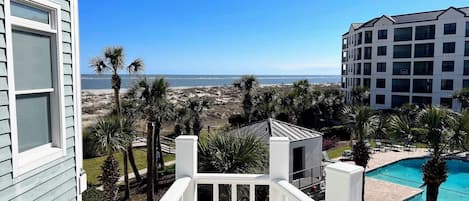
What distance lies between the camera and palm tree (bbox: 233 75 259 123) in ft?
80.5

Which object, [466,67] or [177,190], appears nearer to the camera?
[177,190]

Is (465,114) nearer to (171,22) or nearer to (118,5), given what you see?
(118,5)

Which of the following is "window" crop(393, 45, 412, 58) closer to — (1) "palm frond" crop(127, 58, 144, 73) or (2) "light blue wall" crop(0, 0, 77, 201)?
(1) "palm frond" crop(127, 58, 144, 73)

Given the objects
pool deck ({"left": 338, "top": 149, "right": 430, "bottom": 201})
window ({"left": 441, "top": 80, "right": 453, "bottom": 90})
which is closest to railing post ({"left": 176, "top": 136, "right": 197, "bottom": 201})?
pool deck ({"left": 338, "top": 149, "right": 430, "bottom": 201})

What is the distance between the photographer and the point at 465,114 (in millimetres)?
9945

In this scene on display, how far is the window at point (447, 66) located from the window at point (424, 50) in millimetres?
1454

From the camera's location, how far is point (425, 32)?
108 ft

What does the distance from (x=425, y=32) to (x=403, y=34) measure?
2.01 meters

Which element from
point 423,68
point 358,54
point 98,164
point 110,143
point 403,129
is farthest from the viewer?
point 358,54

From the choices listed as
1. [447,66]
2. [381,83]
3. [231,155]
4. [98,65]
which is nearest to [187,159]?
[231,155]

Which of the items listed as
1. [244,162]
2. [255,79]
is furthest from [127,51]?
[255,79]

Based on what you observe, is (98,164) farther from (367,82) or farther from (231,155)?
(367,82)

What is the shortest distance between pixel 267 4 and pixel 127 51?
14096mm

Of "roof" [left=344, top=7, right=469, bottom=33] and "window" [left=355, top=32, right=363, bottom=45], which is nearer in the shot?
"roof" [left=344, top=7, right=469, bottom=33]
